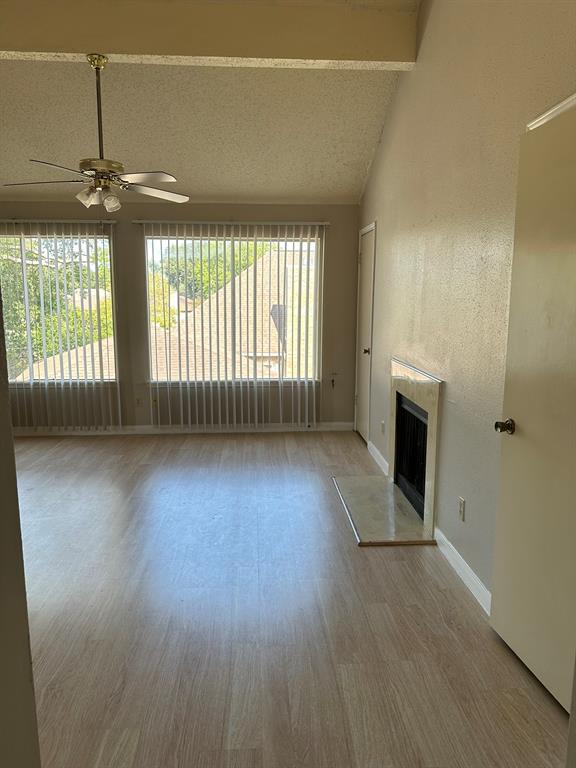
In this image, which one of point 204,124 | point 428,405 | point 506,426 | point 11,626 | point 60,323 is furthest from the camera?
point 60,323

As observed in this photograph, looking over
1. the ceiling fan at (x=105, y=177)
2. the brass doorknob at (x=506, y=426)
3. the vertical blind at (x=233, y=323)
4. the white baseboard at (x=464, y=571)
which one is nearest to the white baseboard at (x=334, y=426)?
the vertical blind at (x=233, y=323)

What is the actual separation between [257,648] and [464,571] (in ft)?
3.97

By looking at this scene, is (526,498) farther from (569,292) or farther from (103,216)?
(103,216)

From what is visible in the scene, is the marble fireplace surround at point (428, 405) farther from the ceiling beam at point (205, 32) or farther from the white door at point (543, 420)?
the ceiling beam at point (205, 32)

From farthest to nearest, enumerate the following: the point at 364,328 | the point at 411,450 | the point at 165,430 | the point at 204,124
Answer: the point at 165,430 → the point at 364,328 → the point at 204,124 → the point at 411,450

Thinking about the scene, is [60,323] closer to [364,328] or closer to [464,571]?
[364,328]

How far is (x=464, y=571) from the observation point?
281cm

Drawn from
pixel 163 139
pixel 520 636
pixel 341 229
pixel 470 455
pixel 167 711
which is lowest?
pixel 167 711

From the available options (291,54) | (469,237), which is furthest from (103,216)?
(469,237)

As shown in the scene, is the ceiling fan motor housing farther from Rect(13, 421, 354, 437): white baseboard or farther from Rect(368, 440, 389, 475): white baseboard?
Rect(13, 421, 354, 437): white baseboard

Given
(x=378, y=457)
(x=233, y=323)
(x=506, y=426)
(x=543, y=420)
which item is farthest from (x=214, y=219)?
(x=543, y=420)

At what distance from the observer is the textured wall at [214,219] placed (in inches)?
216

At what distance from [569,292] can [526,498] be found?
819 mm

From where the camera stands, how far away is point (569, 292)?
70.9 inches
